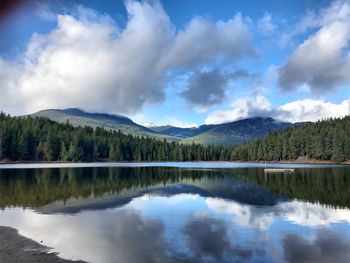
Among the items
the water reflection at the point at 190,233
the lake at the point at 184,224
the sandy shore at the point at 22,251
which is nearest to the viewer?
the sandy shore at the point at 22,251

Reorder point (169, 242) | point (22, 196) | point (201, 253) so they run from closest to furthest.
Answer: point (201, 253)
point (169, 242)
point (22, 196)

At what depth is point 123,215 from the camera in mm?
35062

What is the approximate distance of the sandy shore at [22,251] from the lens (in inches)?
769

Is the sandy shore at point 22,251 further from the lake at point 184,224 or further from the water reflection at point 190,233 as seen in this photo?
the water reflection at point 190,233

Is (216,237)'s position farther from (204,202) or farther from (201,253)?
(204,202)

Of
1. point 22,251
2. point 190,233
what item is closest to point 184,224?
point 190,233

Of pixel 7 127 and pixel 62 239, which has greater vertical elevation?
pixel 7 127

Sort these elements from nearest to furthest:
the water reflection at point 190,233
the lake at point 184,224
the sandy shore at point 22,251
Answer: the sandy shore at point 22,251 → the water reflection at point 190,233 → the lake at point 184,224

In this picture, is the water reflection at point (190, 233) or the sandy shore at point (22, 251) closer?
the sandy shore at point (22, 251)

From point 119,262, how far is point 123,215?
50.2 ft

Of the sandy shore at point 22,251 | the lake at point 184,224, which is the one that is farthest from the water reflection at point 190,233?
the sandy shore at point 22,251

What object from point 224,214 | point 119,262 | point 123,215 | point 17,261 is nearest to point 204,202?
point 224,214

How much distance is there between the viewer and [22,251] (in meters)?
21.2

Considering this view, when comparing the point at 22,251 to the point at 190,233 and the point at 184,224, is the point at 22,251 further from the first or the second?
the point at 184,224
